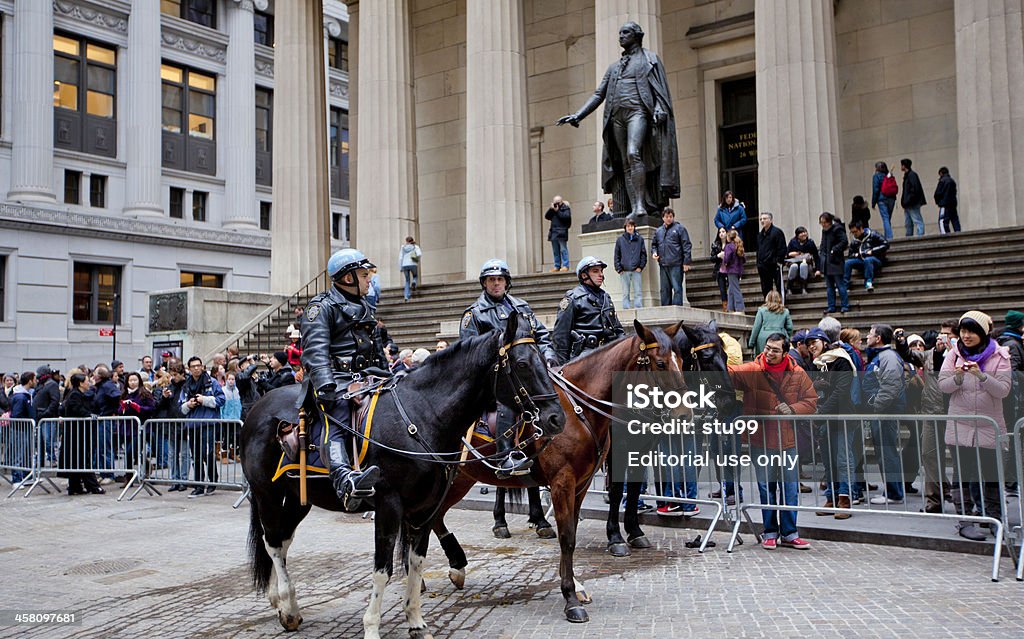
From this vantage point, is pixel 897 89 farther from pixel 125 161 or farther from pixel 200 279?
pixel 125 161

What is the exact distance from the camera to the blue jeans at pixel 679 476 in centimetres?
988

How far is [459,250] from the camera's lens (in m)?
33.0

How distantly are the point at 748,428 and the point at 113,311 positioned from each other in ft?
116

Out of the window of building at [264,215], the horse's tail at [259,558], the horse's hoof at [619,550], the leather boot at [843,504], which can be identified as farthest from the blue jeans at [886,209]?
the window of building at [264,215]

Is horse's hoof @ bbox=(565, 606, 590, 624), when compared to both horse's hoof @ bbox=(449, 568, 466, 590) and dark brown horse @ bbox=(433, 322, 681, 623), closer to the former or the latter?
dark brown horse @ bbox=(433, 322, 681, 623)

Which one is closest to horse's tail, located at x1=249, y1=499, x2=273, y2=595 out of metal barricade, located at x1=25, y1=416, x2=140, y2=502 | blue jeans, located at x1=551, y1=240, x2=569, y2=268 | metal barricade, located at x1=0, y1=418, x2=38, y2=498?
metal barricade, located at x1=25, y1=416, x2=140, y2=502

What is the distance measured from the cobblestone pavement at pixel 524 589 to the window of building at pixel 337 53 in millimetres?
42165

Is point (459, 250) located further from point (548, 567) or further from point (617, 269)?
point (548, 567)

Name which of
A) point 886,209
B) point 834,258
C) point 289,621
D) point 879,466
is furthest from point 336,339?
point 886,209

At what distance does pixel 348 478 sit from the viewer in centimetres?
565

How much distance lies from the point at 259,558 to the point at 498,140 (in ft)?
62.0

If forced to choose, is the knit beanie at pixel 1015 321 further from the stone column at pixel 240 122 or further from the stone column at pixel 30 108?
the stone column at pixel 240 122

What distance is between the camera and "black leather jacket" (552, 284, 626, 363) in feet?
31.2

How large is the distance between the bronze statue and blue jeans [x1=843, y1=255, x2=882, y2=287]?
3784 mm
